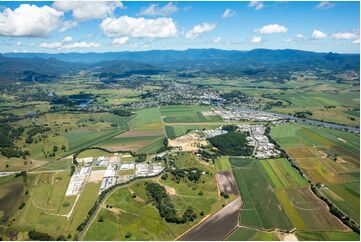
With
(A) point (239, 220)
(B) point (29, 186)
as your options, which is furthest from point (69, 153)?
(A) point (239, 220)

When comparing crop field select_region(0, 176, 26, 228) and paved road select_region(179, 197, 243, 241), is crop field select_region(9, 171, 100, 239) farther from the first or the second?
paved road select_region(179, 197, 243, 241)

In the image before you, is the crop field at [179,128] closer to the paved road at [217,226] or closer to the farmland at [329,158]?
the farmland at [329,158]

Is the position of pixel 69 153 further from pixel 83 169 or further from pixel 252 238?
pixel 252 238

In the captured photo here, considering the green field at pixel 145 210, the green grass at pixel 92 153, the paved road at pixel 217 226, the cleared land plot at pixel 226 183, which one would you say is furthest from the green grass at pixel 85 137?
the paved road at pixel 217 226

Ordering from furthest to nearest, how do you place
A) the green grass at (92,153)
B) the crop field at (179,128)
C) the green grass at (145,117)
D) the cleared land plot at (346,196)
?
the green grass at (145,117)
the crop field at (179,128)
the green grass at (92,153)
the cleared land plot at (346,196)

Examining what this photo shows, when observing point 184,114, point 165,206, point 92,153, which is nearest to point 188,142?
point 92,153

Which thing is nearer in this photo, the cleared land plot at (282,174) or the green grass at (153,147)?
the cleared land plot at (282,174)

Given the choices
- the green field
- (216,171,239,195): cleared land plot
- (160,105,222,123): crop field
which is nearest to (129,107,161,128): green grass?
(160,105,222,123): crop field
